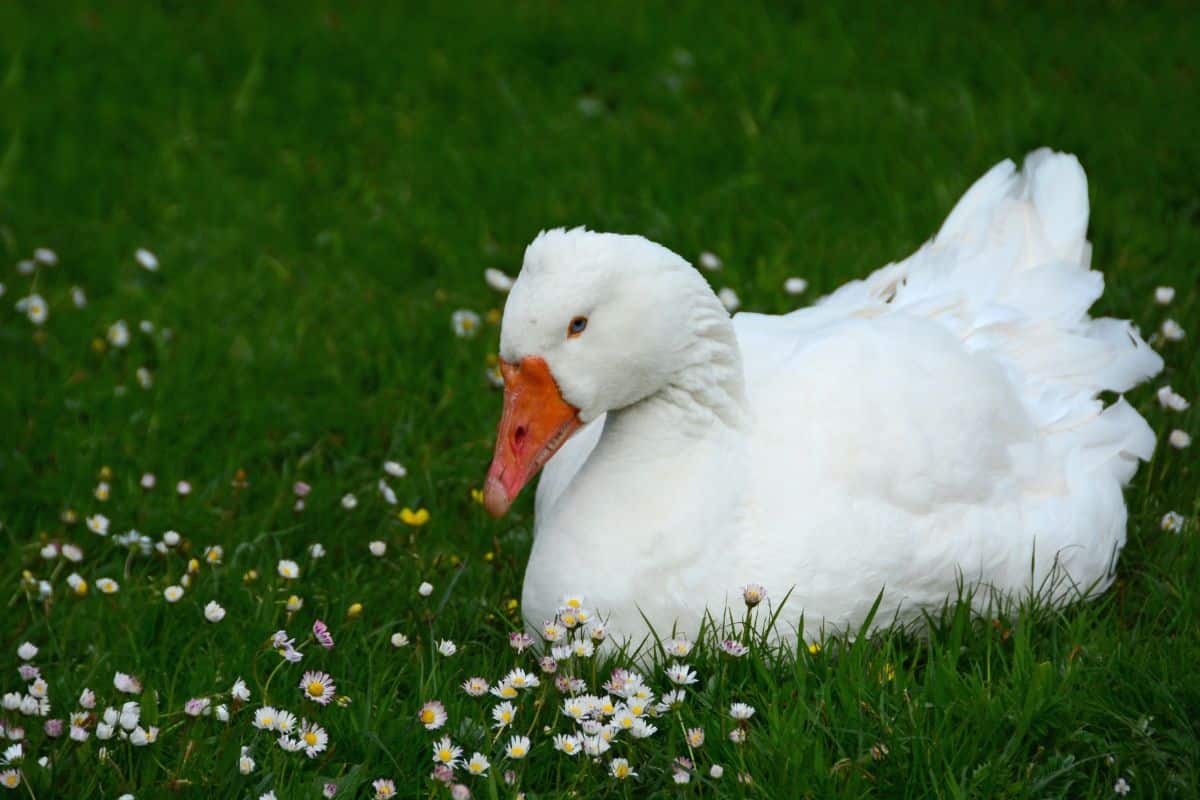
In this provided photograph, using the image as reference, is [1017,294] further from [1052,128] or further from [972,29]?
[972,29]

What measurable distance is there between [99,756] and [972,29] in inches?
254

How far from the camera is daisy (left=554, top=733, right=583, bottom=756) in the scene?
3275 millimetres

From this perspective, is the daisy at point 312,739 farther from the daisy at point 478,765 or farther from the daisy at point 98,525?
the daisy at point 98,525

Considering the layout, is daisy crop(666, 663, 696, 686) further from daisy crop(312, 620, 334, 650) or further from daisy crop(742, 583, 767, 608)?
daisy crop(312, 620, 334, 650)

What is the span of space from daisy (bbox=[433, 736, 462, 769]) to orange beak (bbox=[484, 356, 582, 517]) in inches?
25.6

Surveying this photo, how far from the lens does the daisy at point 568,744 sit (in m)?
Answer: 3.28

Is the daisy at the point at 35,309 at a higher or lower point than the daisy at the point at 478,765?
lower

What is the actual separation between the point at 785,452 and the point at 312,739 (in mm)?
1461

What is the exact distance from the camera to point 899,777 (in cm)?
325

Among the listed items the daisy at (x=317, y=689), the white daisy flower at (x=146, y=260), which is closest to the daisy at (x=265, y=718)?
the daisy at (x=317, y=689)

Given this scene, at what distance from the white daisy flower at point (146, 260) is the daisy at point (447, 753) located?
11.3 feet

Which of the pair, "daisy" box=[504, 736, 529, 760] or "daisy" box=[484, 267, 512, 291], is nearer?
"daisy" box=[504, 736, 529, 760]

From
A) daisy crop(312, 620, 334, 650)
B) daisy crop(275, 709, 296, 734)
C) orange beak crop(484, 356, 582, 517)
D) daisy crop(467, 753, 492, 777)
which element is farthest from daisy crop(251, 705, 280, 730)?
orange beak crop(484, 356, 582, 517)

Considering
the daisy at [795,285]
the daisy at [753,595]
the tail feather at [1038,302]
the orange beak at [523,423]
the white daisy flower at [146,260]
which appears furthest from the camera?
the white daisy flower at [146,260]
